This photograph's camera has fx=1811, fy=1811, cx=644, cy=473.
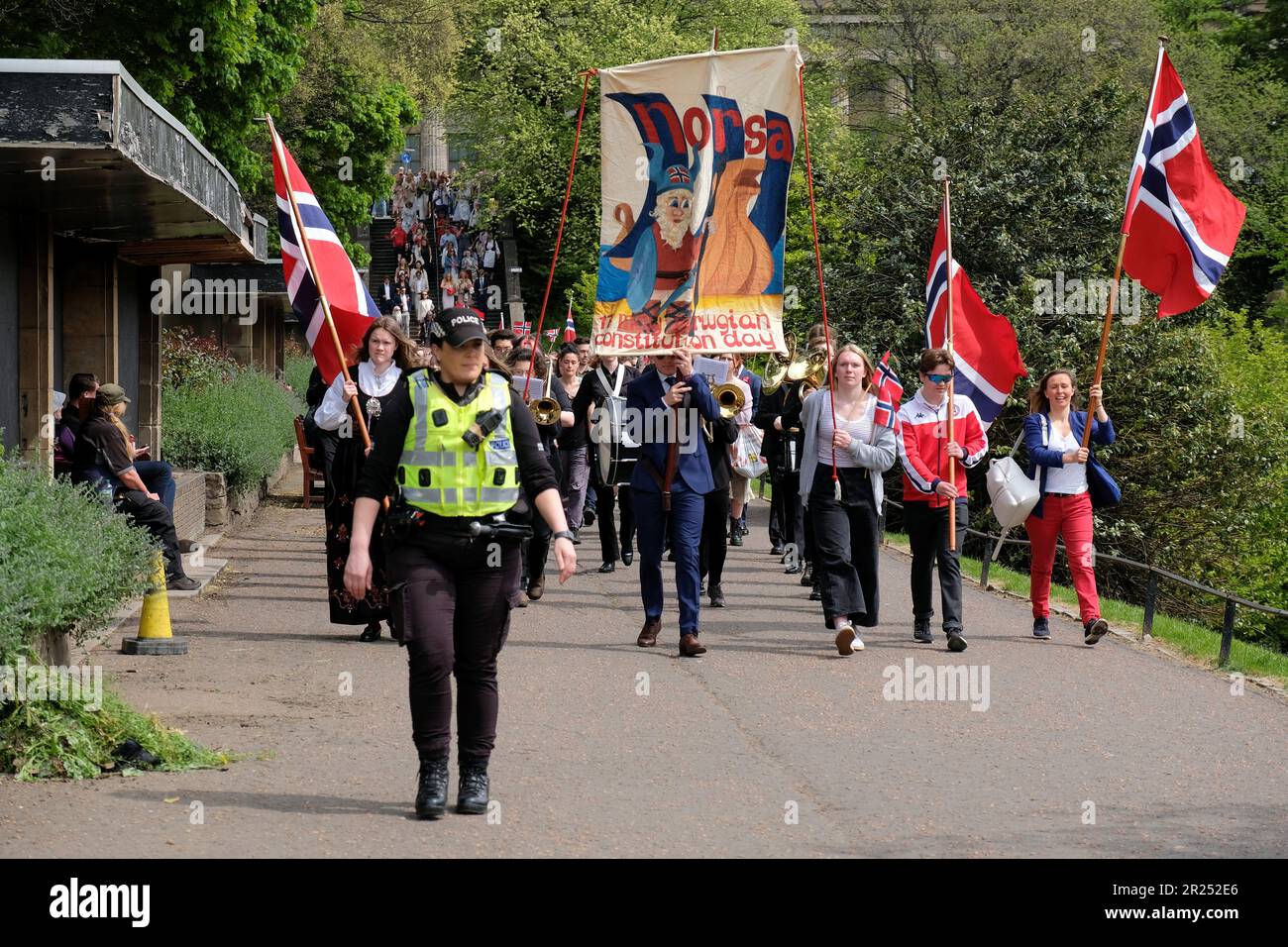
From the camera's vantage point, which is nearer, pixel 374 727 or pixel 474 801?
pixel 474 801

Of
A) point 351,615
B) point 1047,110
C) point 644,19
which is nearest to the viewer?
point 351,615

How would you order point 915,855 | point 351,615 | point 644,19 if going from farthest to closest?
point 644,19, point 351,615, point 915,855

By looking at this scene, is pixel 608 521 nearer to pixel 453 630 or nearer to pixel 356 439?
pixel 356 439

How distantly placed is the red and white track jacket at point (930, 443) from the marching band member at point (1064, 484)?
389 mm

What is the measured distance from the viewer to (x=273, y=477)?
2497 centimetres

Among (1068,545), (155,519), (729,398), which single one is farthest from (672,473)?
(155,519)

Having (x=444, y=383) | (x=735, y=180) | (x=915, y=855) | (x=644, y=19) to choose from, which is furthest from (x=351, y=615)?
(x=644, y=19)

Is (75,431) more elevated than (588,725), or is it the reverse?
(75,431)

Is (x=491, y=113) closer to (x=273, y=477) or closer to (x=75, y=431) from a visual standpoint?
(x=273, y=477)

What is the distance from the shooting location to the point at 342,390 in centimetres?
1098

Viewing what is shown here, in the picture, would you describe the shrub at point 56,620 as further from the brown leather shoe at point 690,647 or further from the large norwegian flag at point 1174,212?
the large norwegian flag at point 1174,212

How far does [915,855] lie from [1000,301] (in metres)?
19.1

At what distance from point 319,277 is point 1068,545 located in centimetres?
525

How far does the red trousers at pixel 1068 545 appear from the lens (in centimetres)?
1200
